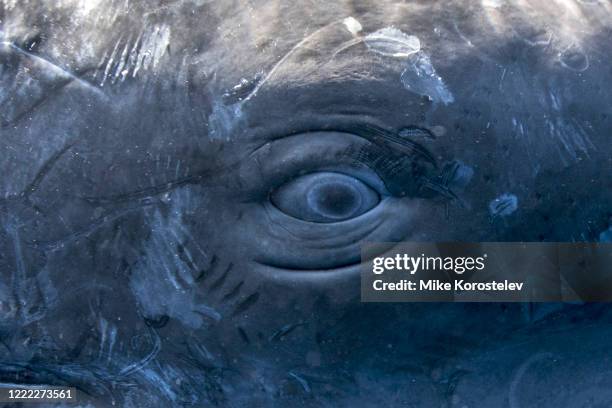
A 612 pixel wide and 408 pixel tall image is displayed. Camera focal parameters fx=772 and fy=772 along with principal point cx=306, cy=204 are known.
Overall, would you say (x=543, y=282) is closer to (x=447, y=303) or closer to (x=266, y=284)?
(x=447, y=303)

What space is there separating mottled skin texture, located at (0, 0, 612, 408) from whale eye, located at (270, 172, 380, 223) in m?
0.05

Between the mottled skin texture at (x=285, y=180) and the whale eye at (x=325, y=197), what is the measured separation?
0.05 metres

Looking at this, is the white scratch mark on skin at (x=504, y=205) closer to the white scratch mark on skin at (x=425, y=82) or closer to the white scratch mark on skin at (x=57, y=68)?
the white scratch mark on skin at (x=425, y=82)

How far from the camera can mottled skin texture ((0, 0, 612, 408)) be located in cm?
344

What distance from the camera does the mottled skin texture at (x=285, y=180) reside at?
3443 millimetres

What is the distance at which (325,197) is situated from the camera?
3.48m

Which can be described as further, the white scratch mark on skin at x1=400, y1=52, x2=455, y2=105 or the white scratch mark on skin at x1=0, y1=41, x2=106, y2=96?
the white scratch mark on skin at x1=0, y1=41, x2=106, y2=96

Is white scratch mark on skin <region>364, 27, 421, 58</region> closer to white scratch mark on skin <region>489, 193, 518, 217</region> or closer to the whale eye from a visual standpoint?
the whale eye

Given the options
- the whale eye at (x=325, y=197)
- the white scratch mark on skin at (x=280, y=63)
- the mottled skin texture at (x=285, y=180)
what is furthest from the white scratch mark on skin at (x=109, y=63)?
the whale eye at (x=325, y=197)

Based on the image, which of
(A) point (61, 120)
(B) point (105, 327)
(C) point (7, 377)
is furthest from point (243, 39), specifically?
(C) point (7, 377)

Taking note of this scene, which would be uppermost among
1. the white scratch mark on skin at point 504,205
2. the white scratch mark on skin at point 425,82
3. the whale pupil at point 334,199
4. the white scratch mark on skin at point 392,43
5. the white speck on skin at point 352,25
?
the white speck on skin at point 352,25

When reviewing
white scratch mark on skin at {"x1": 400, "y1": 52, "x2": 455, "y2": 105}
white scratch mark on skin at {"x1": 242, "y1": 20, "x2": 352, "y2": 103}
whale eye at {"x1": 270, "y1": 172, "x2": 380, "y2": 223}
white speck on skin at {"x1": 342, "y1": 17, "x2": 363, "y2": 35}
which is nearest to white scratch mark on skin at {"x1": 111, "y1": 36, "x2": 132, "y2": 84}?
white scratch mark on skin at {"x1": 242, "y1": 20, "x2": 352, "y2": 103}

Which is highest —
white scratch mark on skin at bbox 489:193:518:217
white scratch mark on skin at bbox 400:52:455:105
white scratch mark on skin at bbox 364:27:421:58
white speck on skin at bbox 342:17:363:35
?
white speck on skin at bbox 342:17:363:35

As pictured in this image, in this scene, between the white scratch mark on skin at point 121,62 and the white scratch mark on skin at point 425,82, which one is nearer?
the white scratch mark on skin at point 425,82
